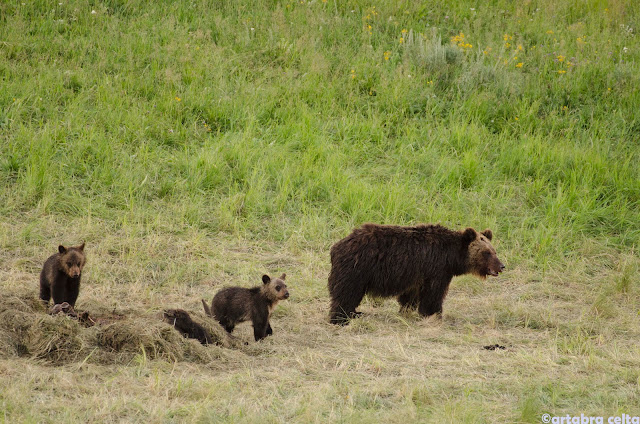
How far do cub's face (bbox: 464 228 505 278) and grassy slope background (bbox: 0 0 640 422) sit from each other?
481mm

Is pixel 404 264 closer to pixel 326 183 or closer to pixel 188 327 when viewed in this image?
pixel 188 327

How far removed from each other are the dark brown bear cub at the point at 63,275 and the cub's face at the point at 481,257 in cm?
417

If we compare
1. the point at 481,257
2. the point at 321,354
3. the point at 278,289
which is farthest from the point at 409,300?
the point at 321,354

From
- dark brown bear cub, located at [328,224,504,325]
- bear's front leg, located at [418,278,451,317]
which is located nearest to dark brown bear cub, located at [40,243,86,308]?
dark brown bear cub, located at [328,224,504,325]

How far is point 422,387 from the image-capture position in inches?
255

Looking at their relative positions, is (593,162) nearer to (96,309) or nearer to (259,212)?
(259,212)

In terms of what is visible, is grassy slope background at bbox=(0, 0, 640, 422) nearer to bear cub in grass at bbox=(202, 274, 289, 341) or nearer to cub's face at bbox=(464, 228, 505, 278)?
bear cub in grass at bbox=(202, 274, 289, 341)

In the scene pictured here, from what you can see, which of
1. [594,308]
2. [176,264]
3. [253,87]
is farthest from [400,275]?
[253,87]

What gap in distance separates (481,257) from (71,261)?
4382 mm

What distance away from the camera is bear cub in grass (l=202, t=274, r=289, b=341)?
8.21 meters

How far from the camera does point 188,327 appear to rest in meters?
7.71

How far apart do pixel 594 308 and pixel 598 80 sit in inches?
281

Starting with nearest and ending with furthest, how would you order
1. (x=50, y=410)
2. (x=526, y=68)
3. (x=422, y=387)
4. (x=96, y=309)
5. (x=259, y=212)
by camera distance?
(x=50, y=410), (x=422, y=387), (x=96, y=309), (x=259, y=212), (x=526, y=68)

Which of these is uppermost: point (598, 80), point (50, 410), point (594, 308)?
point (598, 80)
